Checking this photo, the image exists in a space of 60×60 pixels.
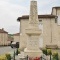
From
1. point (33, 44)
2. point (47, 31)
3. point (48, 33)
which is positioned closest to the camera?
point (33, 44)

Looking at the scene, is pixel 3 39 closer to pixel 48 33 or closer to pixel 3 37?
pixel 3 37

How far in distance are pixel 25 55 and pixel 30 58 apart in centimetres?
58

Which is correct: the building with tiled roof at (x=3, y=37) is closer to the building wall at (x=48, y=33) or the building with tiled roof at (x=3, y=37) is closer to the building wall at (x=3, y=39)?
the building wall at (x=3, y=39)

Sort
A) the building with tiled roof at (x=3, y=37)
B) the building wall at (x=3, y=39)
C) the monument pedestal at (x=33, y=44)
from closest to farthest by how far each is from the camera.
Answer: the monument pedestal at (x=33, y=44) → the building with tiled roof at (x=3, y=37) → the building wall at (x=3, y=39)

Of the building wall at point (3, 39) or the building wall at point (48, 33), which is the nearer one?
the building wall at point (48, 33)

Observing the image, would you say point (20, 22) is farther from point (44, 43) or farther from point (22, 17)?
point (44, 43)

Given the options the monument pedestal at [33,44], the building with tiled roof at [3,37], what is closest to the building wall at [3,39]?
the building with tiled roof at [3,37]

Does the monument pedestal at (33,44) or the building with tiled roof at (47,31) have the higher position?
the building with tiled roof at (47,31)

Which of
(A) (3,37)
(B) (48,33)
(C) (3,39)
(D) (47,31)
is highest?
(A) (3,37)

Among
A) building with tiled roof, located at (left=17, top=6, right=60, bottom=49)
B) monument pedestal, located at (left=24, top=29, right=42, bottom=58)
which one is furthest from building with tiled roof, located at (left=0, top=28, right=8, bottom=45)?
monument pedestal, located at (left=24, top=29, right=42, bottom=58)

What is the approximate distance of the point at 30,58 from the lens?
18641mm

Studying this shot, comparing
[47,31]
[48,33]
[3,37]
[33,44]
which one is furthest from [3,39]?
[33,44]

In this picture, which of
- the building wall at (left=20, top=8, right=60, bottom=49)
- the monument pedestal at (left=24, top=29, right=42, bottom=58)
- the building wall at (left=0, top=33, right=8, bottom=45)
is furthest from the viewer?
the building wall at (left=0, top=33, right=8, bottom=45)

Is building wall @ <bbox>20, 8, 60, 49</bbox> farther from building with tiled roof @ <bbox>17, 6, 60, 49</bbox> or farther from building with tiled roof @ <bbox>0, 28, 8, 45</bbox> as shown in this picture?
building with tiled roof @ <bbox>0, 28, 8, 45</bbox>
